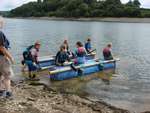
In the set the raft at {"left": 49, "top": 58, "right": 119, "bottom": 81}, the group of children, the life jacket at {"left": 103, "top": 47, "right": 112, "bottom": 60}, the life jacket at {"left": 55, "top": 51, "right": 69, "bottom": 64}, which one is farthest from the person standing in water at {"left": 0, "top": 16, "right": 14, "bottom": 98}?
the life jacket at {"left": 103, "top": 47, "right": 112, "bottom": 60}

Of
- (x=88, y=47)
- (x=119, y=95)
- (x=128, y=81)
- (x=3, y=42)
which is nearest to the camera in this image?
(x=3, y=42)

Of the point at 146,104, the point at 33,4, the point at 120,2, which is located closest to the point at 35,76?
the point at 146,104

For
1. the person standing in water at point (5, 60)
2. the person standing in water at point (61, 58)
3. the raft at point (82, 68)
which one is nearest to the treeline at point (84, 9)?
the raft at point (82, 68)

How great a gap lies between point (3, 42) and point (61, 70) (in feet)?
25.8

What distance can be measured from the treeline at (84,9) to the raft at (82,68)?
103247mm

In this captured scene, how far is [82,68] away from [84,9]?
113768 mm

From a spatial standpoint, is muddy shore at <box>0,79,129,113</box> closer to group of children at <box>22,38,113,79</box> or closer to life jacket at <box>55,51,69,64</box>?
group of children at <box>22,38,113,79</box>

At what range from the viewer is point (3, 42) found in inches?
385

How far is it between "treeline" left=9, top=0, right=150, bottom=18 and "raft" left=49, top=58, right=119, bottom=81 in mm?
103247

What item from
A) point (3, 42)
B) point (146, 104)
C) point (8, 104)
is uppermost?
point (3, 42)

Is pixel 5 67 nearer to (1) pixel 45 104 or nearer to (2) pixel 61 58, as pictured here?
(1) pixel 45 104

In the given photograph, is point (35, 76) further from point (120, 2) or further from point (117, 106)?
point (120, 2)

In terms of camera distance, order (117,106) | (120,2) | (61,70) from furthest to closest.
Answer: (120,2) → (61,70) → (117,106)

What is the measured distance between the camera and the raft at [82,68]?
1738 cm
